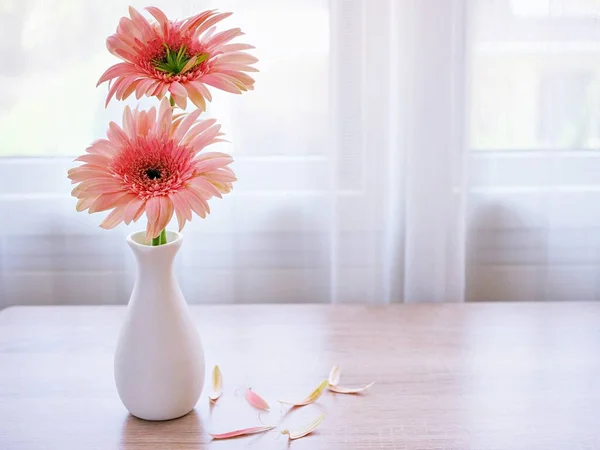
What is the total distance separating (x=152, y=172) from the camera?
0.88 metres

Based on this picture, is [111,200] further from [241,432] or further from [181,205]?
[241,432]

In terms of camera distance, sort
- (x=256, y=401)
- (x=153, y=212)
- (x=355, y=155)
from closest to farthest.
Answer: (x=153, y=212) < (x=256, y=401) < (x=355, y=155)

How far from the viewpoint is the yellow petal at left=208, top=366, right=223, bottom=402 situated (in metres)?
1.01

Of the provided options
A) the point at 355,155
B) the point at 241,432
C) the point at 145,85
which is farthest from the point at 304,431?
the point at 355,155

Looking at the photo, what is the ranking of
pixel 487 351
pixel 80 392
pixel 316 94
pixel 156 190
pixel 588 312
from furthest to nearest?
pixel 316 94, pixel 588 312, pixel 487 351, pixel 80 392, pixel 156 190

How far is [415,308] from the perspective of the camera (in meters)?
1.30

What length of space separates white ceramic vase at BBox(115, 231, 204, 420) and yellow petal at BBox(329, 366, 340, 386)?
188 mm

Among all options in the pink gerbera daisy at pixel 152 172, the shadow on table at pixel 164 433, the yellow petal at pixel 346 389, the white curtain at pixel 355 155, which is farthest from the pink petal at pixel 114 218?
the white curtain at pixel 355 155

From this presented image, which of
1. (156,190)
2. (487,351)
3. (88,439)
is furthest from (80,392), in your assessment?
(487,351)

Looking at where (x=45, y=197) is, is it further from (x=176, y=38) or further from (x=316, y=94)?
(x=176, y=38)

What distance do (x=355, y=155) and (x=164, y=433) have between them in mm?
616

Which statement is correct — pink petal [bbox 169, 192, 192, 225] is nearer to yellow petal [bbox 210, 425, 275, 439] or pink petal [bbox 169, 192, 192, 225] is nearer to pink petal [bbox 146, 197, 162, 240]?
pink petal [bbox 146, 197, 162, 240]

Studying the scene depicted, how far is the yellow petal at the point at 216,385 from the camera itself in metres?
1.01

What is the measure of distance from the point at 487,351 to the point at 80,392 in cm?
54
